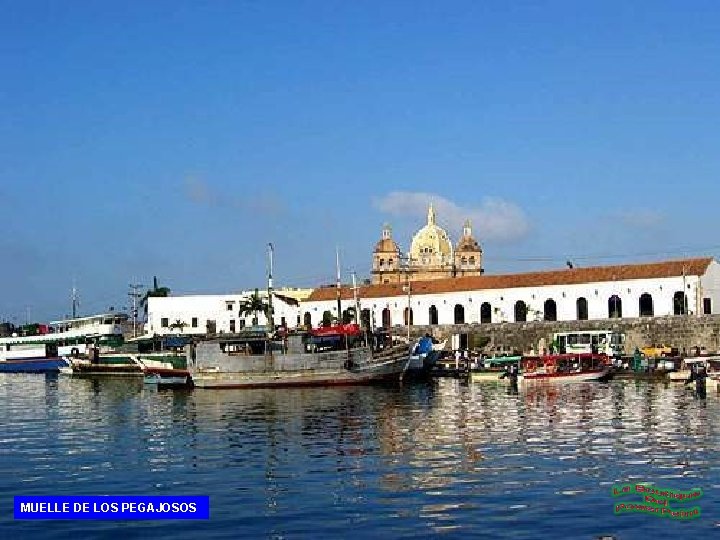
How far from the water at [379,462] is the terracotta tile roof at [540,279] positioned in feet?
111

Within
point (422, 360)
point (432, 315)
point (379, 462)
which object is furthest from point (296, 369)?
point (379, 462)

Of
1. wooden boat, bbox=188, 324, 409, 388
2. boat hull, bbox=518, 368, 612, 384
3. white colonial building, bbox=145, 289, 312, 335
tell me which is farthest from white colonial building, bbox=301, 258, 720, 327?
boat hull, bbox=518, 368, 612, 384

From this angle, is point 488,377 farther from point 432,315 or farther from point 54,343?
point 54,343

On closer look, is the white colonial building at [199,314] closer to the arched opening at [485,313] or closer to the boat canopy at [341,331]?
the arched opening at [485,313]

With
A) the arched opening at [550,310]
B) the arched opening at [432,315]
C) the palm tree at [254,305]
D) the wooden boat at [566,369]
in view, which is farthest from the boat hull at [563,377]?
the palm tree at [254,305]

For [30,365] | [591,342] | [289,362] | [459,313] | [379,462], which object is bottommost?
[379,462]

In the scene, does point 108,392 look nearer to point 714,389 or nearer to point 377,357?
point 377,357

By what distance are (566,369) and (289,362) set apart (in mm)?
16537

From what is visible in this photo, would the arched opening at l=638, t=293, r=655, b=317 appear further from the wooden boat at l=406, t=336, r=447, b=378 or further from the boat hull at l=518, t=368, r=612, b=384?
the boat hull at l=518, t=368, r=612, b=384

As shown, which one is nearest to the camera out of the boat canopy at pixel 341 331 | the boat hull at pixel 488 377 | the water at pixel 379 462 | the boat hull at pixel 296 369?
the water at pixel 379 462

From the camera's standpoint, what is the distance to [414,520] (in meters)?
21.3

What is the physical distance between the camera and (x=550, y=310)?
92.1m

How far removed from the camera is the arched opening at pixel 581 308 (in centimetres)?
8938

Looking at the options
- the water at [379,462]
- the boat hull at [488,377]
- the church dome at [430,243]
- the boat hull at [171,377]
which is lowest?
the water at [379,462]
